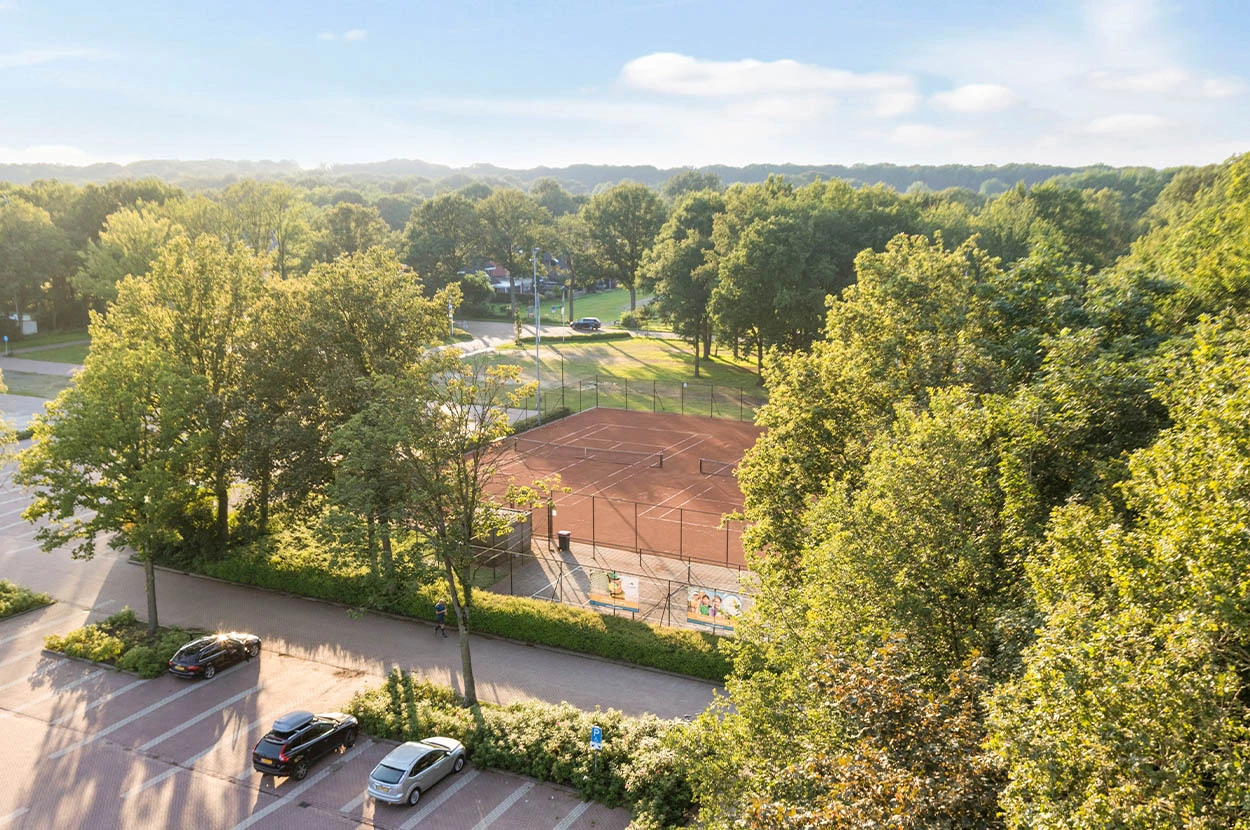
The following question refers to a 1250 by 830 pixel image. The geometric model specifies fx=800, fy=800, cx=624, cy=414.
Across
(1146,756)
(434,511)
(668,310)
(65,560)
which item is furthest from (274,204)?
(1146,756)

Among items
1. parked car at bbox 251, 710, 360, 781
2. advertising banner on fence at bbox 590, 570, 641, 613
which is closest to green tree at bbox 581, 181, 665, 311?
advertising banner on fence at bbox 590, 570, 641, 613

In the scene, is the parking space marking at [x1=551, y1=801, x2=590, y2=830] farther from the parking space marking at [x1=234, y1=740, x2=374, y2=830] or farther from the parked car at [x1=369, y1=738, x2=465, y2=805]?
the parking space marking at [x1=234, y1=740, x2=374, y2=830]

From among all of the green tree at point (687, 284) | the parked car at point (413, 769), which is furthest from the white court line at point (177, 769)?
the green tree at point (687, 284)

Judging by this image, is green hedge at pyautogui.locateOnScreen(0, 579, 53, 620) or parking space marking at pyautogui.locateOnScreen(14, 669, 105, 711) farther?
green hedge at pyautogui.locateOnScreen(0, 579, 53, 620)

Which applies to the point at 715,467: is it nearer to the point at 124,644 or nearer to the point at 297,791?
the point at 124,644

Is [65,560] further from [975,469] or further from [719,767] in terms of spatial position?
[975,469]
